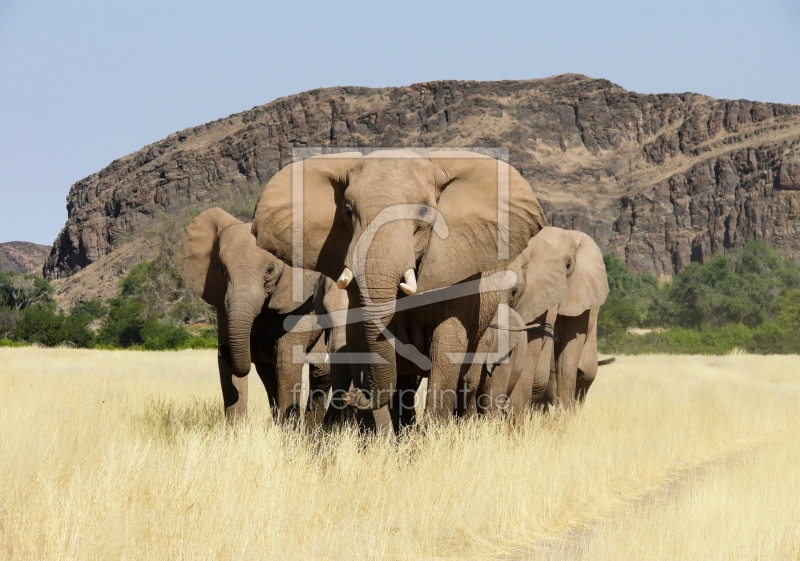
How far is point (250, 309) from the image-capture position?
30.9ft

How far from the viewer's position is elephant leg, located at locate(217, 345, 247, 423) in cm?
1009

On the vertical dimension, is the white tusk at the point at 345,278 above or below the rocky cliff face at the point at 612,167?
below

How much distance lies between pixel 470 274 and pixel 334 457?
5.86 feet

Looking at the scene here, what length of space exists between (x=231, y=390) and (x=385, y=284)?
14.2 feet

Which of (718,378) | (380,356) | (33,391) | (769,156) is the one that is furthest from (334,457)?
(769,156)

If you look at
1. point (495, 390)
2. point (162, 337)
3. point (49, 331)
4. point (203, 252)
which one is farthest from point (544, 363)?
point (49, 331)

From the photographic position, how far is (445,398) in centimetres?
794

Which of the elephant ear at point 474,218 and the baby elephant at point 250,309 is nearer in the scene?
the elephant ear at point 474,218

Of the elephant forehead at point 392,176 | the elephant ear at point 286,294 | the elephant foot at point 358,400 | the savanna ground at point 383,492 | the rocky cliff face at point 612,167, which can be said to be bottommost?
the savanna ground at point 383,492

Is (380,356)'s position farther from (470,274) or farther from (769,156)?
(769,156)

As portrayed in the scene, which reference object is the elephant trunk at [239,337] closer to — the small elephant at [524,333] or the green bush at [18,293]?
the small elephant at [524,333]

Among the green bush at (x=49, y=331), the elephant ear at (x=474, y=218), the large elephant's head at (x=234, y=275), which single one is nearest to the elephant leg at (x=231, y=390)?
the large elephant's head at (x=234, y=275)

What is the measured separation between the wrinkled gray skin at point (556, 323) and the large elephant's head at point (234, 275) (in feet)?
7.63

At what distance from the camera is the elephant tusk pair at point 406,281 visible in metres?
6.33
